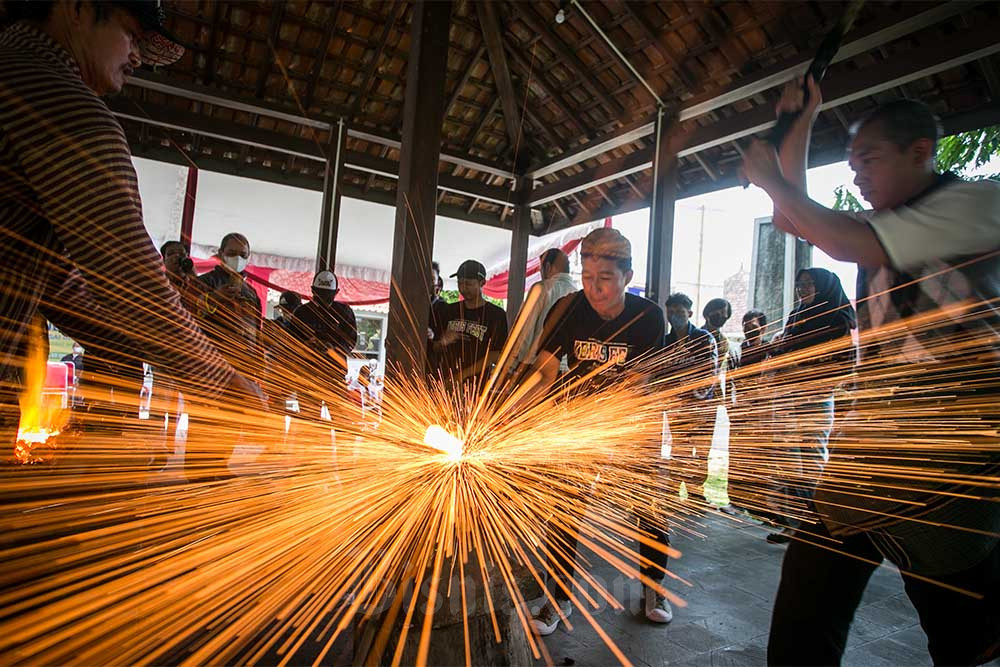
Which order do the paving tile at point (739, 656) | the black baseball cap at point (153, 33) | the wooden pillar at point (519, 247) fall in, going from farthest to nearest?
the wooden pillar at point (519, 247), the paving tile at point (739, 656), the black baseball cap at point (153, 33)

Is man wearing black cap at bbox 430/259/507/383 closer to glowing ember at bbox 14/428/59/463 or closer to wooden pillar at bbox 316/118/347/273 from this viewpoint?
wooden pillar at bbox 316/118/347/273

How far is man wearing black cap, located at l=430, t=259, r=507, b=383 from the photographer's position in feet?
14.8

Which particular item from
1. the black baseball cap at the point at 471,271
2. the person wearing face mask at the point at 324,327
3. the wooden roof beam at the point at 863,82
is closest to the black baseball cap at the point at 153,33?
the black baseball cap at the point at 471,271

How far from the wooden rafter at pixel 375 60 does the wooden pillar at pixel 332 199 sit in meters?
0.28

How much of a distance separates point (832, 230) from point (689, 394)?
2.97 metres

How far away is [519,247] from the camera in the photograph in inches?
335

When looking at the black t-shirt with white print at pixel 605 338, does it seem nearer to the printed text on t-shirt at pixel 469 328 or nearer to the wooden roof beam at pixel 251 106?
the printed text on t-shirt at pixel 469 328

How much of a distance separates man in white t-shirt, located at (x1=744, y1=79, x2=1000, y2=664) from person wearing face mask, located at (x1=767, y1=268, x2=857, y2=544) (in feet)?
6.54

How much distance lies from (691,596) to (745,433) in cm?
262

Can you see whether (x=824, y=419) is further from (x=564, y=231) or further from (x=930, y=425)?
(x=564, y=231)

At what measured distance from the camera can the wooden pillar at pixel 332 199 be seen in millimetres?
6613

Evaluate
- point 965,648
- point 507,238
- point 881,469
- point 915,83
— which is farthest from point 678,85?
point 965,648

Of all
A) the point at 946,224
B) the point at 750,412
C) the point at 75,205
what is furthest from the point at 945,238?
the point at 750,412

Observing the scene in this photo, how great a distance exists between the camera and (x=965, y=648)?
155 centimetres
